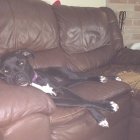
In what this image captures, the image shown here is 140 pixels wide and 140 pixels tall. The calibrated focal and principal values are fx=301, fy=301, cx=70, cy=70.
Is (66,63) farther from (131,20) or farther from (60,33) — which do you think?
(131,20)

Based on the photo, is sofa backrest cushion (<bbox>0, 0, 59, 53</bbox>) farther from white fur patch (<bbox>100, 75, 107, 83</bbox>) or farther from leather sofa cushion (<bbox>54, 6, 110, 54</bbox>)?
white fur patch (<bbox>100, 75, 107, 83</bbox>)

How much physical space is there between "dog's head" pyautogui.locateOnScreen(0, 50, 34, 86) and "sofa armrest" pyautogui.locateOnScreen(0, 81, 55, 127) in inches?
11.0

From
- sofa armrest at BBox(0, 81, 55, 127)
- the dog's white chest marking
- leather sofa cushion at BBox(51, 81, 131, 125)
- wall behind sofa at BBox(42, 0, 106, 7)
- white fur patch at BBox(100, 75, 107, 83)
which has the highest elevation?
wall behind sofa at BBox(42, 0, 106, 7)

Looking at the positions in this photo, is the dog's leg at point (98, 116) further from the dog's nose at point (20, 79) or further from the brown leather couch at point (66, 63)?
the dog's nose at point (20, 79)

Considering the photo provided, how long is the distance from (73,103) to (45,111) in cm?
30

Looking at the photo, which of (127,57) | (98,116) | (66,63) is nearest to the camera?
(98,116)

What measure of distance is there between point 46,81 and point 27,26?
1.75ft

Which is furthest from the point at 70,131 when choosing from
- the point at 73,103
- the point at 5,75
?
the point at 5,75

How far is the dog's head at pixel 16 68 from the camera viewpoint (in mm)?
2070

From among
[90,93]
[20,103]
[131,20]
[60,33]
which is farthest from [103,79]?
[131,20]

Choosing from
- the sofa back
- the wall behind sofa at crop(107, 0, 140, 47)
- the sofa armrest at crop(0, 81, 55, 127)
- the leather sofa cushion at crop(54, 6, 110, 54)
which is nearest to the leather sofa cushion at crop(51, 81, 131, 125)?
the sofa armrest at crop(0, 81, 55, 127)

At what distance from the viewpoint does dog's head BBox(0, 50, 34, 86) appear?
207 centimetres

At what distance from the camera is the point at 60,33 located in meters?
2.83

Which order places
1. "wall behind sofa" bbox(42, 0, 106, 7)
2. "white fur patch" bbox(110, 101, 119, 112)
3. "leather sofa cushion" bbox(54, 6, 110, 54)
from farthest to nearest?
1. "wall behind sofa" bbox(42, 0, 106, 7)
2. "leather sofa cushion" bbox(54, 6, 110, 54)
3. "white fur patch" bbox(110, 101, 119, 112)
